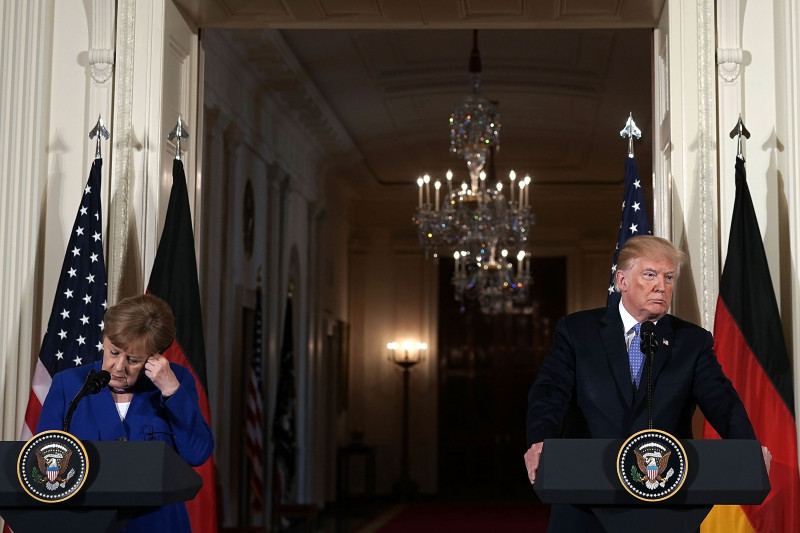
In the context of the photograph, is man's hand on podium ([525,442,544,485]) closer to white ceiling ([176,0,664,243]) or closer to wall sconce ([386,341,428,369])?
white ceiling ([176,0,664,243])

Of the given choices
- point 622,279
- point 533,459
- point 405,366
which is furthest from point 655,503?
point 405,366

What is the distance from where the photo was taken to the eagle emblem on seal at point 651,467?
113 inches

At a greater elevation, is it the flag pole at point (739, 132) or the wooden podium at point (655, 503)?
the flag pole at point (739, 132)

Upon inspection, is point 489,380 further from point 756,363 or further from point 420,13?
point 756,363

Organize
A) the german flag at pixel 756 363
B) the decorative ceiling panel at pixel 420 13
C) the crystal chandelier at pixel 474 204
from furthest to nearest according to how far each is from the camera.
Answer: the crystal chandelier at pixel 474 204 < the decorative ceiling panel at pixel 420 13 < the german flag at pixel 756 363

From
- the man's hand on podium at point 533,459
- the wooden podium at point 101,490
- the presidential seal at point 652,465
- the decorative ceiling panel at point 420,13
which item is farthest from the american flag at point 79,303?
the presidential seal at point 652,465

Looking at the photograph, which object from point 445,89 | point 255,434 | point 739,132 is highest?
point 445,89

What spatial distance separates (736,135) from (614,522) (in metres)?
2.55

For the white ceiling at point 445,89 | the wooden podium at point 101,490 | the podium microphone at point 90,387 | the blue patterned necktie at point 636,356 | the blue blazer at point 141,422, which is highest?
the white ceiling at point 445,89

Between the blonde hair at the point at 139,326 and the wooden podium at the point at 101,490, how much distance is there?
40 cm

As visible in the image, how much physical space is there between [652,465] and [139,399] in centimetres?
164

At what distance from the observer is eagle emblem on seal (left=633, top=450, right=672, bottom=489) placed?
2869mm

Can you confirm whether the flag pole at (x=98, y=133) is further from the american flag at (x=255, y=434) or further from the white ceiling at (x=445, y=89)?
the american flag at (x=255, y=434)

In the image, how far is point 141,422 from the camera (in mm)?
3516
